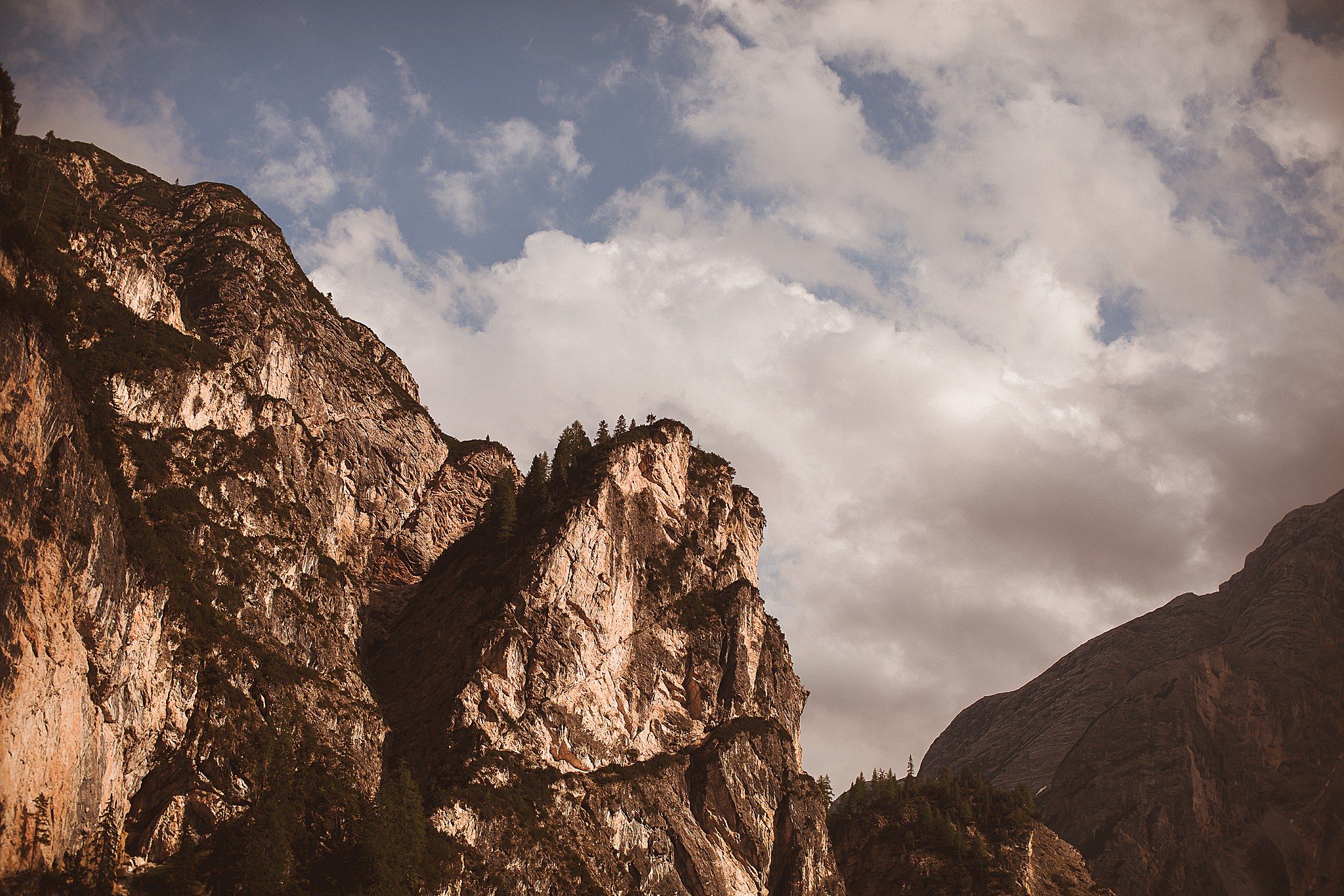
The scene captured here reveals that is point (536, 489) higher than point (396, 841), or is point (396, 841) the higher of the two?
point (536, 489)

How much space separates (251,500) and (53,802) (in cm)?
5880

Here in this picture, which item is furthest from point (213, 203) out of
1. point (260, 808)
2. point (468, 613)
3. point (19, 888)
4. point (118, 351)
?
point (19, 888)

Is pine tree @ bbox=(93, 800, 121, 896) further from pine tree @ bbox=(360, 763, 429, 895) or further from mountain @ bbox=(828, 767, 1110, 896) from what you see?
mountain @ bbox=(828, 767, 1110, 896)

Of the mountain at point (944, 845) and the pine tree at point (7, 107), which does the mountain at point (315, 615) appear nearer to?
the pine tree at point (7, 107)

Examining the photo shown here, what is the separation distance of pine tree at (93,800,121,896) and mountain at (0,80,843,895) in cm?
43

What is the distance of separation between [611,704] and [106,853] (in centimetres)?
6866

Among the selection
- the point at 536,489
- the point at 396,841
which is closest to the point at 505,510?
the point at 536,489

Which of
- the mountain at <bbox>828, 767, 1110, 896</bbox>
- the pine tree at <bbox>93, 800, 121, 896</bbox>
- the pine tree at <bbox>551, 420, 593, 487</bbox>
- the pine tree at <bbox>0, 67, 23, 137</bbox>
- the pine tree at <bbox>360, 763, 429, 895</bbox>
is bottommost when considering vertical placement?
the pine tree at <bbox>93, 800, 121, 896</bbox>

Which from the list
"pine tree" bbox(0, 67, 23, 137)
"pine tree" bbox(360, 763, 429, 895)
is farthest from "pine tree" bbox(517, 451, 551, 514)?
"pine tree" bbox(0, 67, 23, 137)

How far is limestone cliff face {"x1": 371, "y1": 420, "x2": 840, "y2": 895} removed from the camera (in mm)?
133625

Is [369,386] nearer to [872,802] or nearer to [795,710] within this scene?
[795,710]

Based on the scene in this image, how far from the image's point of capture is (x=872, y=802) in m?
187

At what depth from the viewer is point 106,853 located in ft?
303

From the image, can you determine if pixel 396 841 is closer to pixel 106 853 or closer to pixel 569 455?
pixel 106 853
